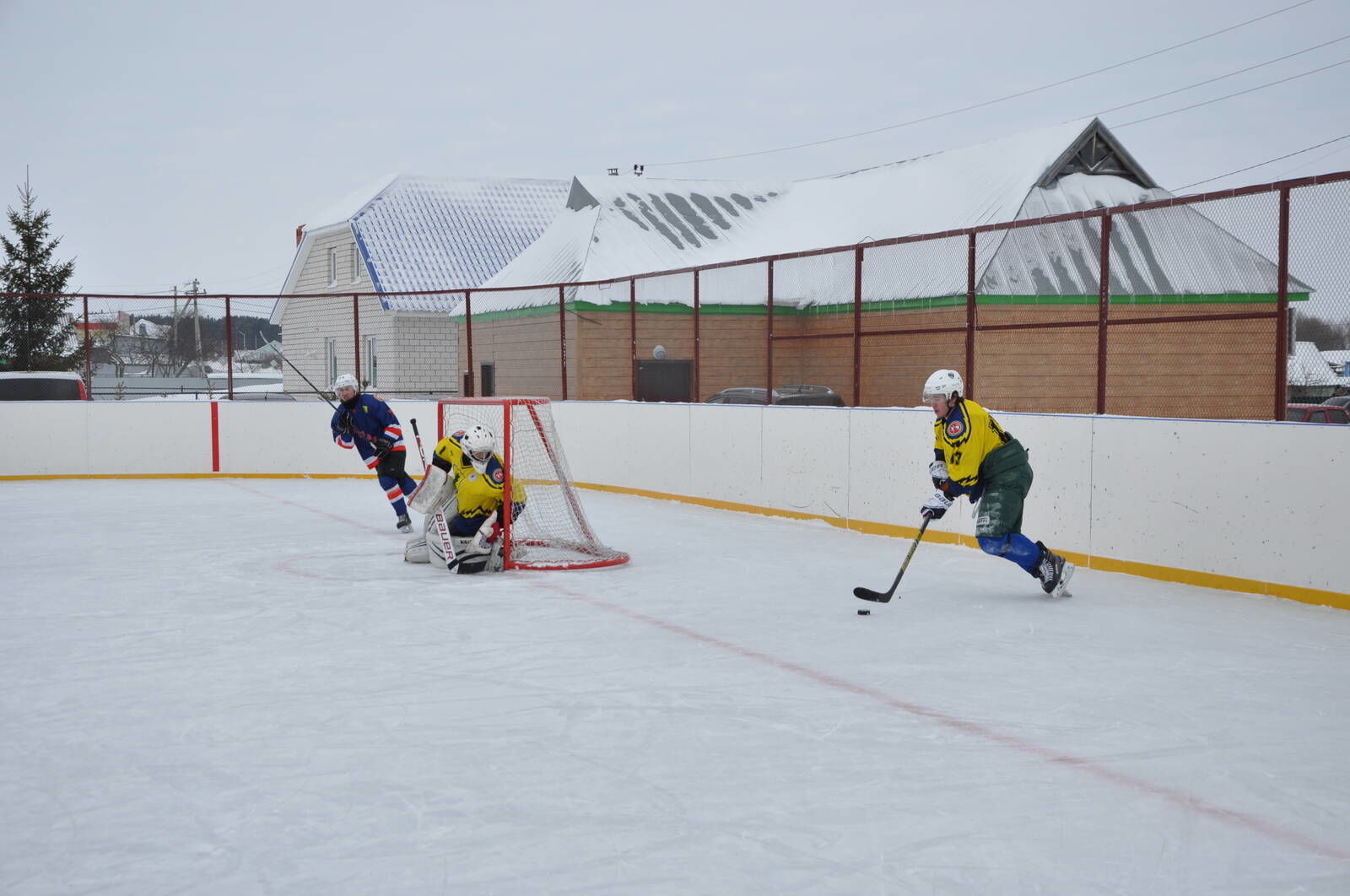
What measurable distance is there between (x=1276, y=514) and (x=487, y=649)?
4.30 metres

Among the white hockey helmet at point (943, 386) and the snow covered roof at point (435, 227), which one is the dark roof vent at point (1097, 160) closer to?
the snow covered roof at point (435, 227)

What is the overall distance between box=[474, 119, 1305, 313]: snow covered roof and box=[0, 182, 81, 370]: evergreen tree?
7.65 m

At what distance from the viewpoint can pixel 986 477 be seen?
6.61 metres

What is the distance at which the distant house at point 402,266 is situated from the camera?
24.5m

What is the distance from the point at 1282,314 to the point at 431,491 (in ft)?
16.9

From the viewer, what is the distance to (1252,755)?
3738mm

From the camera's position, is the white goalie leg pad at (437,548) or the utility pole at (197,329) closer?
the white goalie leg pad at (437,548)

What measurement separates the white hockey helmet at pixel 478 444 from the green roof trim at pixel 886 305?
26.1ft

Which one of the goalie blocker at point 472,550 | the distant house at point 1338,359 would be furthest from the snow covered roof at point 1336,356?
the goalie blocker at point 472,550

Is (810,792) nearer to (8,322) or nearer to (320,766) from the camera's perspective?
(320,766)

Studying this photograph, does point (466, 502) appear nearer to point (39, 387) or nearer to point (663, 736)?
point (663, 736)

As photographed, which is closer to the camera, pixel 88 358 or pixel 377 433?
pixel 377 433

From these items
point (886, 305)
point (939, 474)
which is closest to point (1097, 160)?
point (886, 305)

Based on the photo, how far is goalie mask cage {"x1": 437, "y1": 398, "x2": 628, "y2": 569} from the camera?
25.9ft
